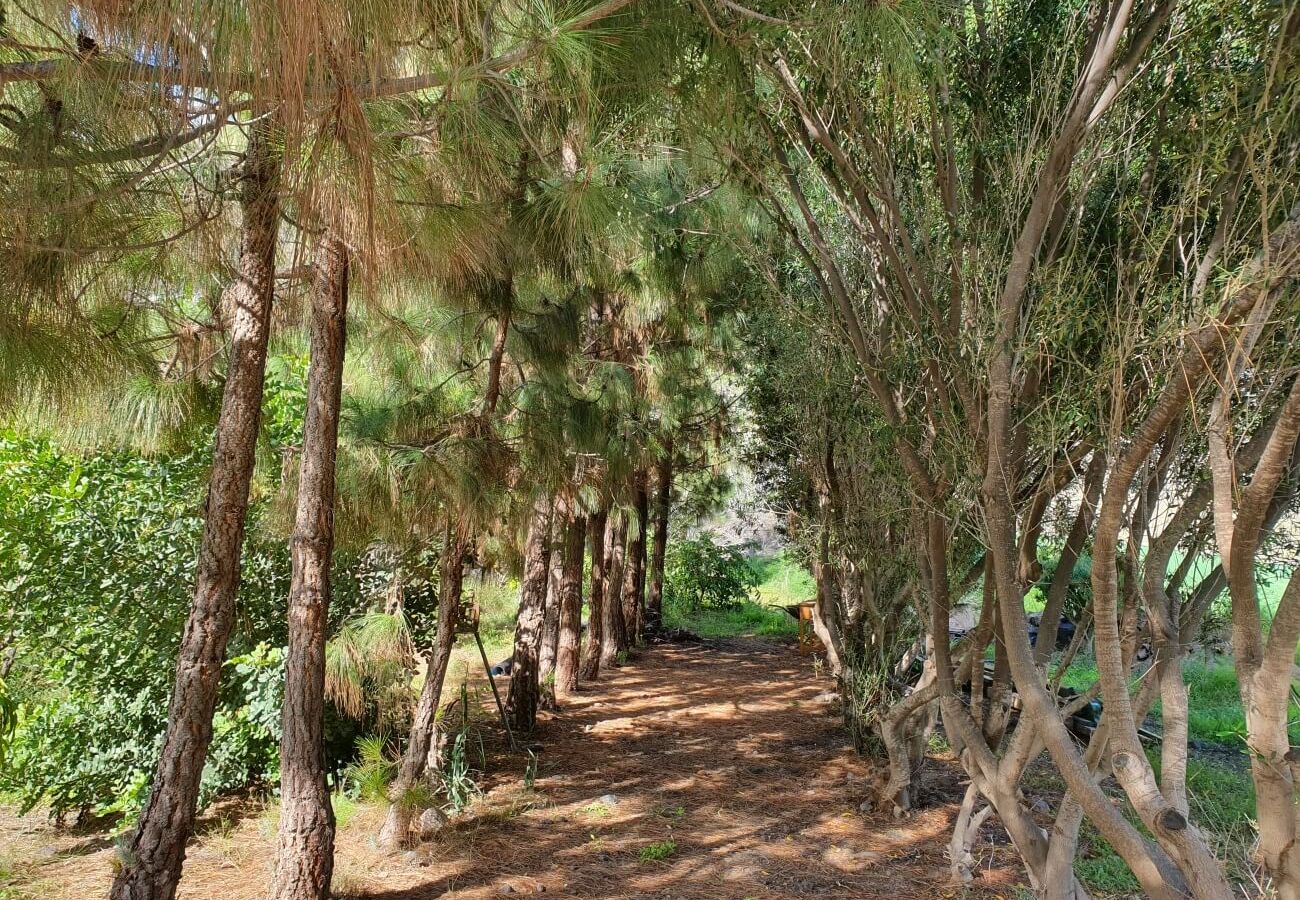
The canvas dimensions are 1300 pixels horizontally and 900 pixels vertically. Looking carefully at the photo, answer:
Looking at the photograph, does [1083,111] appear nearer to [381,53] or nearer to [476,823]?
[381,53]

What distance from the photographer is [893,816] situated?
512 cm

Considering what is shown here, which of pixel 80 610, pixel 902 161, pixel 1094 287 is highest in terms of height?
pixel 902 161

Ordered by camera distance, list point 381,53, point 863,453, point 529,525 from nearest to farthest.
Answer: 1. point 381,53
2. point 863,453
3. point 529,525

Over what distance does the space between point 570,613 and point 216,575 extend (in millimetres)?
5470

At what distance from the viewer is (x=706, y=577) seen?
52.1 ft

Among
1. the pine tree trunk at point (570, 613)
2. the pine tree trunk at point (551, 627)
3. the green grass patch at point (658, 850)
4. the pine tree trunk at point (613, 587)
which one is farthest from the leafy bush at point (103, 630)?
the pine tree trunk at point (613, 587)

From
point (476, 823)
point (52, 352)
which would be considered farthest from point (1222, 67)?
point (476, 823)

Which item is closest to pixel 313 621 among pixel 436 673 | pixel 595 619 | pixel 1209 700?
pixel 436 673

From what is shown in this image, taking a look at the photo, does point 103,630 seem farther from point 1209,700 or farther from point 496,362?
point 1209,700

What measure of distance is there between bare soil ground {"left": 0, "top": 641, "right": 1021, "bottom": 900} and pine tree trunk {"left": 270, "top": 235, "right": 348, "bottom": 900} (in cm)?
44

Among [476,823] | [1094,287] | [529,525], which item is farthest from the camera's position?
[529,525]

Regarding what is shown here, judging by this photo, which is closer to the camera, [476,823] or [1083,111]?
[1083,111]

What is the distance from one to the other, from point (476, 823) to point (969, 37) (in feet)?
14.9

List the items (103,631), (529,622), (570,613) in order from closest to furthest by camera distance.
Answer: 1. (103,631)
2. (529,622)
3. (570,613)
